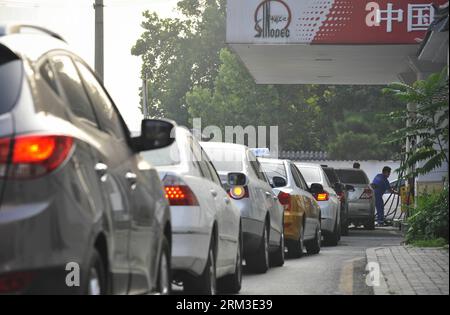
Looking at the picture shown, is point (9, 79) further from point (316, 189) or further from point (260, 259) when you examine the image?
point (316, 189)

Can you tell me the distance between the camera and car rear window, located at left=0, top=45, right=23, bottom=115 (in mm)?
5816

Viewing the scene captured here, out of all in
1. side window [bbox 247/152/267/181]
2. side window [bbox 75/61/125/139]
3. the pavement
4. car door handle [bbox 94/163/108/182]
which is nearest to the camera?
car door handle [bbox 94/163/108/182]

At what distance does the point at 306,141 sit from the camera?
7125 centimetres

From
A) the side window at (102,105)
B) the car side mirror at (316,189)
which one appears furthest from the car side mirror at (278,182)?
the side window at (102,105)

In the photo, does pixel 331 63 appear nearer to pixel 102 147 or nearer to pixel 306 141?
pixel 102 147

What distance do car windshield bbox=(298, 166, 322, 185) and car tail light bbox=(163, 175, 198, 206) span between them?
574 inches

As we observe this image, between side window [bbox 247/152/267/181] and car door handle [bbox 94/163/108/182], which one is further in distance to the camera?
side window [bbox 247/152/267/181]

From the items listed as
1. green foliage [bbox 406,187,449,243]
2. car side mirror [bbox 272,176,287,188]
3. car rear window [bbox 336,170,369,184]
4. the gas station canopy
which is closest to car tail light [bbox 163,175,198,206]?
car side mirror [bbox 272,176,287,188]

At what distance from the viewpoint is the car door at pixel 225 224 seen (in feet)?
38.1

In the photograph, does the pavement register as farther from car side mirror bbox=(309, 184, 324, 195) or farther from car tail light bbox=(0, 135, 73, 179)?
car tail light bbox=(0, 135, 73, 179)

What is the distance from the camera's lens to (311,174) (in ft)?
83.6

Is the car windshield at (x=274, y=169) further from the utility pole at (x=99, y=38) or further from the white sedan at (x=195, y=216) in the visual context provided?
the utility pole at (x=99, y=38)

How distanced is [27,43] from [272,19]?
22.4 metres

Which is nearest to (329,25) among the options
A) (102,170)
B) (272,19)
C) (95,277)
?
(272,19)
